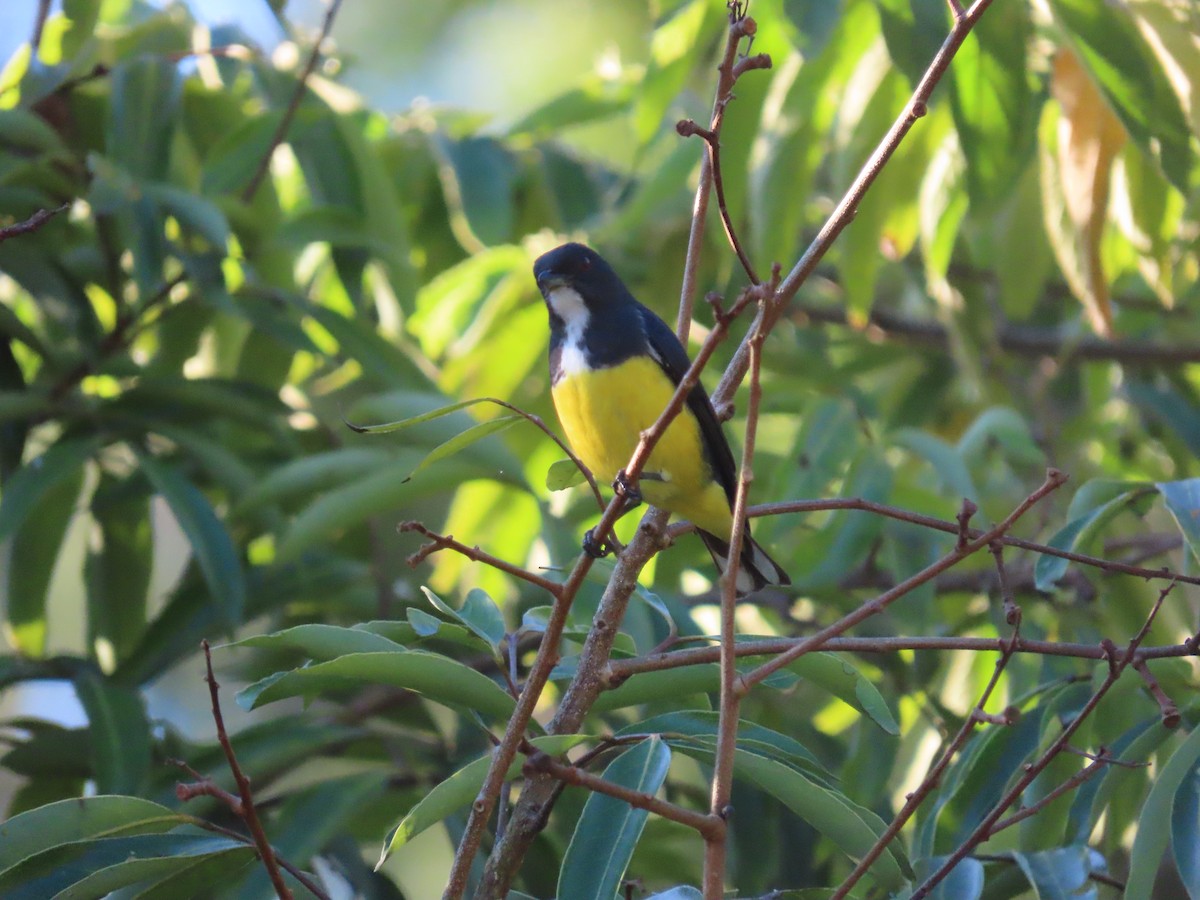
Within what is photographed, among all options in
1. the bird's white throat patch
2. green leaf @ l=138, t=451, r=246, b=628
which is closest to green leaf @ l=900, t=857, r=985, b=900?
the bird's white throat patch

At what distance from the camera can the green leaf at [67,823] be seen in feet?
5.89

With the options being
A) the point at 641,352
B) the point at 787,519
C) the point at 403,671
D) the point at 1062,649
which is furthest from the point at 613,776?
the point at 641,352

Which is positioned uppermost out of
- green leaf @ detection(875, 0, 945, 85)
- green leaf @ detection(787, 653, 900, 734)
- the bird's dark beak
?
green leaf @ detection(875, 0, 945, 85)

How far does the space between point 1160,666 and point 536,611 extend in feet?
3.34

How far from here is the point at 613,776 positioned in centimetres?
174

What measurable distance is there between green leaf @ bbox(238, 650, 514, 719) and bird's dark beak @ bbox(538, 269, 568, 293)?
147 centimetres

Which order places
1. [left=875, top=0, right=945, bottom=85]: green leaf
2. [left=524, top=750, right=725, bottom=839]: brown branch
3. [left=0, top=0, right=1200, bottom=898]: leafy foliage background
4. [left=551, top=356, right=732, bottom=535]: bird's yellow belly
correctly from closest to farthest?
[left=524, top=750, right=725, bottom=839]: brown branch → [left=875, top=0, right=945, bottom=85]: green leaf → [left=0, top=0, right=1200, bottom=898]: leafy foliage background → [left=551, top=356, right=732, bottom=535]: bird's yellow belly

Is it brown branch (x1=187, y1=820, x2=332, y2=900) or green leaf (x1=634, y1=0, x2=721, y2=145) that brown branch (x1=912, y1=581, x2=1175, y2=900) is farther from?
green leaf (x1=634, y1=0, x2=721, y2=145)

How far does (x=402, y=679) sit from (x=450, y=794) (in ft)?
0.57

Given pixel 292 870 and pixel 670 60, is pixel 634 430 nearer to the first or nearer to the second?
pixel 670 60

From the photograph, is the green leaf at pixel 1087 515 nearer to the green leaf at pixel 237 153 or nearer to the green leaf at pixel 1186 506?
the green leaf at pixel 1186 506

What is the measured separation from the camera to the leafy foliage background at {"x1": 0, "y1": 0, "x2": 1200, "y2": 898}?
107 inches

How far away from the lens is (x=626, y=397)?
288 centimetres

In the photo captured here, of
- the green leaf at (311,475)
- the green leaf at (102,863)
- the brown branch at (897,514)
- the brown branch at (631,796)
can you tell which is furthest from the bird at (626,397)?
the brown branch at (631,796)
